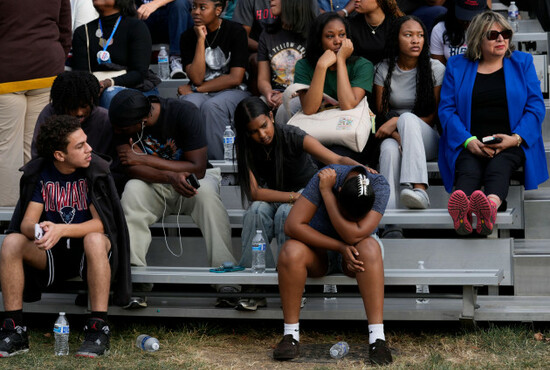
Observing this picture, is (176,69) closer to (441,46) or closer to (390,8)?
(390,8)

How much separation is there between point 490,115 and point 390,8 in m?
1.45

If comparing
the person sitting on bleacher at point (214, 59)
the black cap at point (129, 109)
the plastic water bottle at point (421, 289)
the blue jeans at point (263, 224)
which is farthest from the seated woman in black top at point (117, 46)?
the plastic water bottle at point (421, 289)

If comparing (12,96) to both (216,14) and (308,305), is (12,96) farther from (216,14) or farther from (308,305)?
(308,305)

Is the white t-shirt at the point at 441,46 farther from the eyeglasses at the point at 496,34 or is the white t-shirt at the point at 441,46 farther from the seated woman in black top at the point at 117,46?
the seated woman in black top at the point at 117,46

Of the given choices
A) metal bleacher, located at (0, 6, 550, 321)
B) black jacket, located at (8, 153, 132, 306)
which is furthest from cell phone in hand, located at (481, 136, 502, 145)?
black jacket, located at (8, 153, 132, 306)

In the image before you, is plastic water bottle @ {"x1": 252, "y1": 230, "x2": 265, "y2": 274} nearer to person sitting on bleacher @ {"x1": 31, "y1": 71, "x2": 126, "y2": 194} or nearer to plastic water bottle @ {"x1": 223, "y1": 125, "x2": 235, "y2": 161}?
person sitting on bleacher @ {"x1": 31, "y1": 71, "x2": 126, "y2": 194}

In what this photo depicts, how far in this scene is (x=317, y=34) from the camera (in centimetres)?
716

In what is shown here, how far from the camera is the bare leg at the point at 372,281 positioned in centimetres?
552

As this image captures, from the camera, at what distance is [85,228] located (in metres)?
5.91

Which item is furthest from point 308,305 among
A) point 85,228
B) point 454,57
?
point 454,57

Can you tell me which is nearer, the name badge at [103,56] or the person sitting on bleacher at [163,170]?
the person sitting on bleacher at [163,170]

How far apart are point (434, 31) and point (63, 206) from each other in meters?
3.35

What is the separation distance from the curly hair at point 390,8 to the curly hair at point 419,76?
0.48m

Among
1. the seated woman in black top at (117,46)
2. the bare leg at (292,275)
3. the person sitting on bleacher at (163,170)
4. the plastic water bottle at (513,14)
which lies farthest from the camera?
the plastic water bottle at (513,14)
